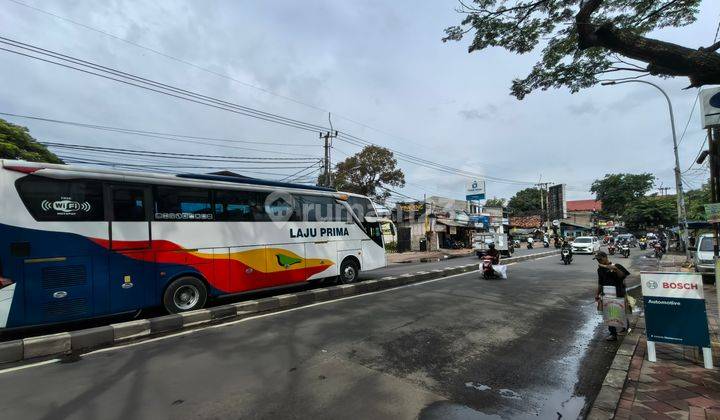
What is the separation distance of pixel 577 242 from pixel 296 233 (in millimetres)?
27374

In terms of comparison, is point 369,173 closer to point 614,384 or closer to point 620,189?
point 614,384

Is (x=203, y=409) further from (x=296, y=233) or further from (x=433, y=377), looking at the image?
(x=296, y=233)

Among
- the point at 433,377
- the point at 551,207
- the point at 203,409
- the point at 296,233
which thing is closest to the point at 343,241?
the point at 296,233

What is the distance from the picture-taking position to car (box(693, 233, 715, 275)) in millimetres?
13281

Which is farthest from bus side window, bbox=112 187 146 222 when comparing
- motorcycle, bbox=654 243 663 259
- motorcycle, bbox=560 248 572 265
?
motorcycle, bbox=654 243 663 259

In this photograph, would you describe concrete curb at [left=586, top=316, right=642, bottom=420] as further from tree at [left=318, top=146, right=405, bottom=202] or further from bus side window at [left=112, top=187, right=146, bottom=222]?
tree at [left=318, top=146, right=405, bottom=202]

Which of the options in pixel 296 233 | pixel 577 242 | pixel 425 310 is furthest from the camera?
pixel 577 242

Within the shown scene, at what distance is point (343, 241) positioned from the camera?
11922mm

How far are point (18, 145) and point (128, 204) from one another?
13.7 m

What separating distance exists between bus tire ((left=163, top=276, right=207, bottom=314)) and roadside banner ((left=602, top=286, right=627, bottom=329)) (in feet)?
24.9

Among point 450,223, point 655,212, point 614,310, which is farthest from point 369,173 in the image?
point 655,212

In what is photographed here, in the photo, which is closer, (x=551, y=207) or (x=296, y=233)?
(x=296, y=233)

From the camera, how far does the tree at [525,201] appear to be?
79375 millimetres

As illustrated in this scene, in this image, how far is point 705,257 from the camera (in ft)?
44.4
